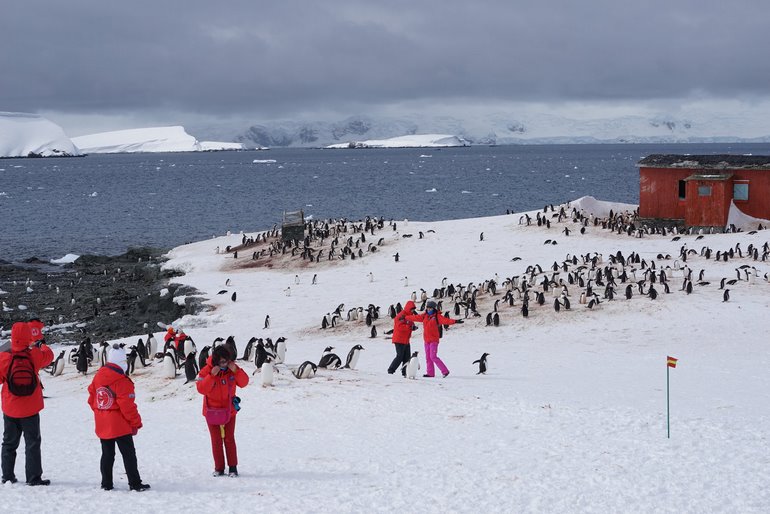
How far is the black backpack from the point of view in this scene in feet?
26.0

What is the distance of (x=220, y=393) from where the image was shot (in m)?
8.34

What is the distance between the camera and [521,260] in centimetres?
2856

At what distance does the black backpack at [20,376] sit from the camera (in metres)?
7.93

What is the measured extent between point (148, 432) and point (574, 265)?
17666 mm

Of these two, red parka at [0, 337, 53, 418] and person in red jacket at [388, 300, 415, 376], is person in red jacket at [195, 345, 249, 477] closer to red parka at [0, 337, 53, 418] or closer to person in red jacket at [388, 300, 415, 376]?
red parka at [0, 337, 53, 418]

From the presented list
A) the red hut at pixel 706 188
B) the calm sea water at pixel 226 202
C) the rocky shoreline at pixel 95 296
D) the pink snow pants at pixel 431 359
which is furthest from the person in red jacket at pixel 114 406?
the calm sea water at pixel 226 202

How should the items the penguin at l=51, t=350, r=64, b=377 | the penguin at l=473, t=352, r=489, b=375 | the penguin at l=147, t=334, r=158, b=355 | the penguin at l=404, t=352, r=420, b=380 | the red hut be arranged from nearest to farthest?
1. the penguin at l=404, t=352, r=420, b=380
2. the penguin at l=473, t=352, r=489, b=375
3. the penguin at l=51, t=350, r=64, b=377
4. the penguin at l=147, t=334, r=158, b=355
5. the red hut

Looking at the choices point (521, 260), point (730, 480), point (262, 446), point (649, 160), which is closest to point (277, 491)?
point (262, 446)

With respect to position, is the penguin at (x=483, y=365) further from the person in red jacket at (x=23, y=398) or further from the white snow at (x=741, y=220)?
the white snow at (x=741, y=220)

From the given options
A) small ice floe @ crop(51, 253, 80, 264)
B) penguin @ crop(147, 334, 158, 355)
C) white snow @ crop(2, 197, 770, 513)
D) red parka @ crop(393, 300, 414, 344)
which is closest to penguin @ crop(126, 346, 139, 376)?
white snow @ crop(2, 197, 770, 513)

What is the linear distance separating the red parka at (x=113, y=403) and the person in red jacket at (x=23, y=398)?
641 mm

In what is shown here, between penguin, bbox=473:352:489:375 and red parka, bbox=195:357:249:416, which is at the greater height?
red parka, bbox=195:357:249:416

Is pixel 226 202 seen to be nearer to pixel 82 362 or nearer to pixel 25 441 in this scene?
pixel 82 362

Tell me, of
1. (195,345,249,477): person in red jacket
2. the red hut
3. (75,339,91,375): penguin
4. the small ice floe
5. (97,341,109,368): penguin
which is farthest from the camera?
the small ice floe
